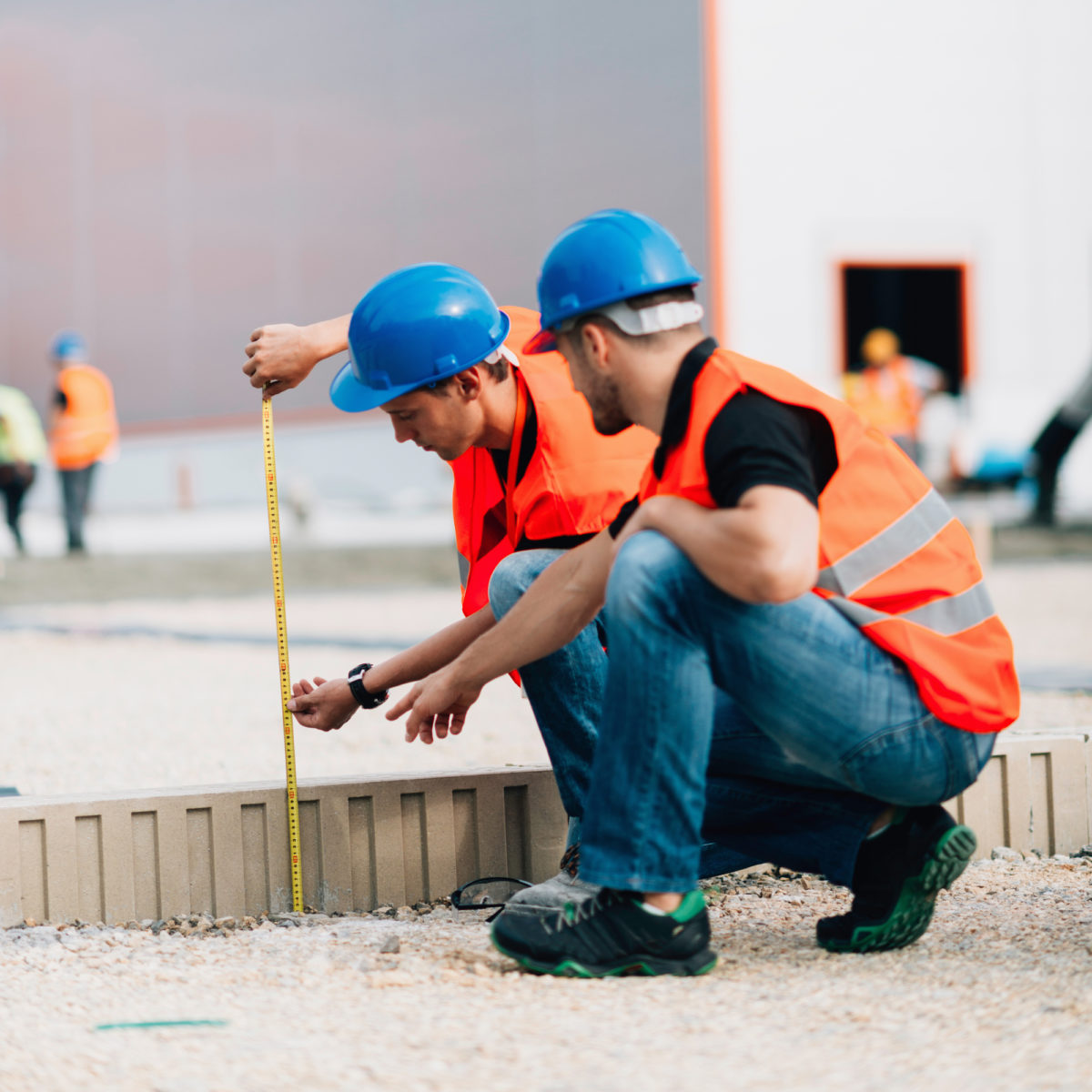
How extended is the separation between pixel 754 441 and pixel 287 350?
1.29 m

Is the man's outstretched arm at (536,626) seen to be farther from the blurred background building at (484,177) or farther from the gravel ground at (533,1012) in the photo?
the blurred background building at (484,177)

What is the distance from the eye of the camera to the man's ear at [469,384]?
276cm

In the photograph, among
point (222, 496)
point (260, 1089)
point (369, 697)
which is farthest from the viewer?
point (222, 496)

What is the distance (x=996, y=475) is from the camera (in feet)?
57.4

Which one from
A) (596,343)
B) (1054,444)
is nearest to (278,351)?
(596,343)

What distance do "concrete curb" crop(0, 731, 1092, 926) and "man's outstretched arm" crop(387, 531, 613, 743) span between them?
496mm

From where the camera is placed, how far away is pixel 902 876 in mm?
2432

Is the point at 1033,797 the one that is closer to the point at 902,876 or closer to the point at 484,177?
the point at 902,876

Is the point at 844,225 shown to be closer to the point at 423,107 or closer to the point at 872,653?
the point at 423,107

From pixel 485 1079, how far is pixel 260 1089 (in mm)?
292

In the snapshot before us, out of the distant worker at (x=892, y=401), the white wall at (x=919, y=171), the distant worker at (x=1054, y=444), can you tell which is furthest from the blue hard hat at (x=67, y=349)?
the distant worker at (x=1054, y=444)

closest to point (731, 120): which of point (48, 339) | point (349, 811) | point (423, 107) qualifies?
point (423, 107)

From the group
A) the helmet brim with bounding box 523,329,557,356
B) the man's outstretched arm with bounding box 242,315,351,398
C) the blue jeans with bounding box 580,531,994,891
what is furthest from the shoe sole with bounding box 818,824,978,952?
the man's outstretched arm with bounding box 242,315,351,398

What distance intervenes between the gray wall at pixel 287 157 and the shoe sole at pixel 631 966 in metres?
14.9
